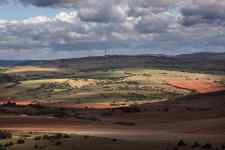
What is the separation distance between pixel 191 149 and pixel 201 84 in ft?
513

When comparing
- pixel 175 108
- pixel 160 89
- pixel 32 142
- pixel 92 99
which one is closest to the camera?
pixel 32 142

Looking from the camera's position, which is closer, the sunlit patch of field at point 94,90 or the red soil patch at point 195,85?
the sunlit patch of field at point 94,90

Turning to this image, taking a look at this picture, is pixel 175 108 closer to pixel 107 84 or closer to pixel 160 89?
pixel 160 89

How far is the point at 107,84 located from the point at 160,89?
23943 mm

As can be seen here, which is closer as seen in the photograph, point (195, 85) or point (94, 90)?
point (94, 90)

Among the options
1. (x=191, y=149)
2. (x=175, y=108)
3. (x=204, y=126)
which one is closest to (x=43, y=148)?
(x=191, y=149)

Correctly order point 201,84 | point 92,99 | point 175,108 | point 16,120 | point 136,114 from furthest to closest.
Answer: point 201,84, point 92,99, point 175,108, point 136,114, point 16,120

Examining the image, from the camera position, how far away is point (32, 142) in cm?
3406

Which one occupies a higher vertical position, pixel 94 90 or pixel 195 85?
pixel 94 90

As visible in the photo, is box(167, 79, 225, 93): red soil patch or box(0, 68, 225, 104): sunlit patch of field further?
box(167, 79, 225, 93): red soil patch

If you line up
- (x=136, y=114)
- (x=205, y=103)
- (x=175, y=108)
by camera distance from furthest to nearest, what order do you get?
(x=205, y=103) < (x=175, y=108) < (x=136, y=114)

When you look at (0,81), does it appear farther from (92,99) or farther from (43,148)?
(43,148)

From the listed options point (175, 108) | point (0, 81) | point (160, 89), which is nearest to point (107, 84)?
point (160, 89)

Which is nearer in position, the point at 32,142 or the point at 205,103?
the point at 32,142
